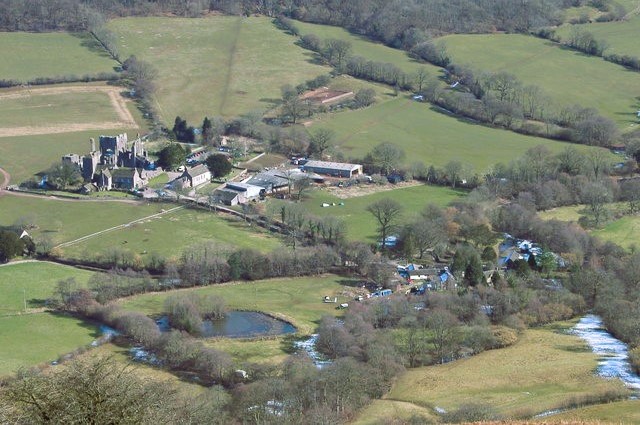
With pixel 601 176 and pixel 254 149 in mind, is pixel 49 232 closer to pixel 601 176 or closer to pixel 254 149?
pixel 254 149

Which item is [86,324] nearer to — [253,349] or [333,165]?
[253,349]

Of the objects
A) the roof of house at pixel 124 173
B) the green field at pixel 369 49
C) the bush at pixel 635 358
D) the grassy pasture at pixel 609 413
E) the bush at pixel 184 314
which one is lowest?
the roof of house at pixel 124 173

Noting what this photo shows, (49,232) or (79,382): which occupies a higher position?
(79,382)

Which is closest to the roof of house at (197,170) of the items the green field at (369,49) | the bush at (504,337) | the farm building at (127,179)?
the farm building at (127,179)

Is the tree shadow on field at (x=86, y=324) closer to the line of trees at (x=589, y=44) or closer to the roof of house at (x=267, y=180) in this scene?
the roof of house at (x=267, y=180)

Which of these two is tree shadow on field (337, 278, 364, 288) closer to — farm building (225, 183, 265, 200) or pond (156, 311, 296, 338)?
pond (156, 311, 296, 338)

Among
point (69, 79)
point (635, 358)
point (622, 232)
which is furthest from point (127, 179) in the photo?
point (635, 358)

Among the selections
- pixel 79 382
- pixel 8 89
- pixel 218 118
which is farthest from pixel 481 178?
pixel 79 382
